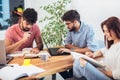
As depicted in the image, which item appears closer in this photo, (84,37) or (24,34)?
(24,34)

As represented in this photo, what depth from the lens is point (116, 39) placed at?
2.12 metres

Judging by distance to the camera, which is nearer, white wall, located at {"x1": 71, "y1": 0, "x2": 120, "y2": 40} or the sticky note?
the sticky note

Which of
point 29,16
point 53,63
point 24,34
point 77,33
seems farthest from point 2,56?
point 77,33

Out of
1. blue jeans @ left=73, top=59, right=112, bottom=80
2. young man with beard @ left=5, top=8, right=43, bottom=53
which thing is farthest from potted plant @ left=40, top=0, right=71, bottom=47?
blue jeans @ left=73, top=59, right=112, bottom=80

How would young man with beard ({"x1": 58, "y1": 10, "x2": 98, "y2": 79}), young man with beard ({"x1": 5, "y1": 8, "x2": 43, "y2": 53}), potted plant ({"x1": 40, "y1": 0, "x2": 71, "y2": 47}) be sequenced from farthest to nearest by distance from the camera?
potted plant ({"x1": 40, "y1": 0, "x2": 71, "y2": 47}), young man with beard ({"x1": 58, "y1": 10, "x2": 98, "y2": 79}), young man with beard ({"x1": 5, "y1": 8, "x2": 43, "y2": 53})

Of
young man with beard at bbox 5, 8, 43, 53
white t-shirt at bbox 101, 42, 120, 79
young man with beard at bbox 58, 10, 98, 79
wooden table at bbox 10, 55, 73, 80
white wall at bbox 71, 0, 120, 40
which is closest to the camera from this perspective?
white t-shirt at bbox 101, 42, 120, 79

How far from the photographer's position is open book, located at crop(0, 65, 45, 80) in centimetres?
179

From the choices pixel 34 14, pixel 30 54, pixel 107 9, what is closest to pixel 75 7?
pixel 107 9

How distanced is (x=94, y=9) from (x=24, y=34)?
1.77 metres

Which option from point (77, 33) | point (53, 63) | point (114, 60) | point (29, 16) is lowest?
point (53, 63)

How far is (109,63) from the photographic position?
2076 mm

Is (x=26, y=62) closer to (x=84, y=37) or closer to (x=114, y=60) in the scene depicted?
(x=114, y=60)

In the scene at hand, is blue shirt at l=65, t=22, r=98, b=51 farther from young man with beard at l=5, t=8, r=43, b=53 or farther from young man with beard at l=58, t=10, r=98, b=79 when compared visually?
young man with beard at l=5, t=8, r=43, b=53

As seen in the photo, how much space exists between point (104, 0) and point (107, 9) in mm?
176
